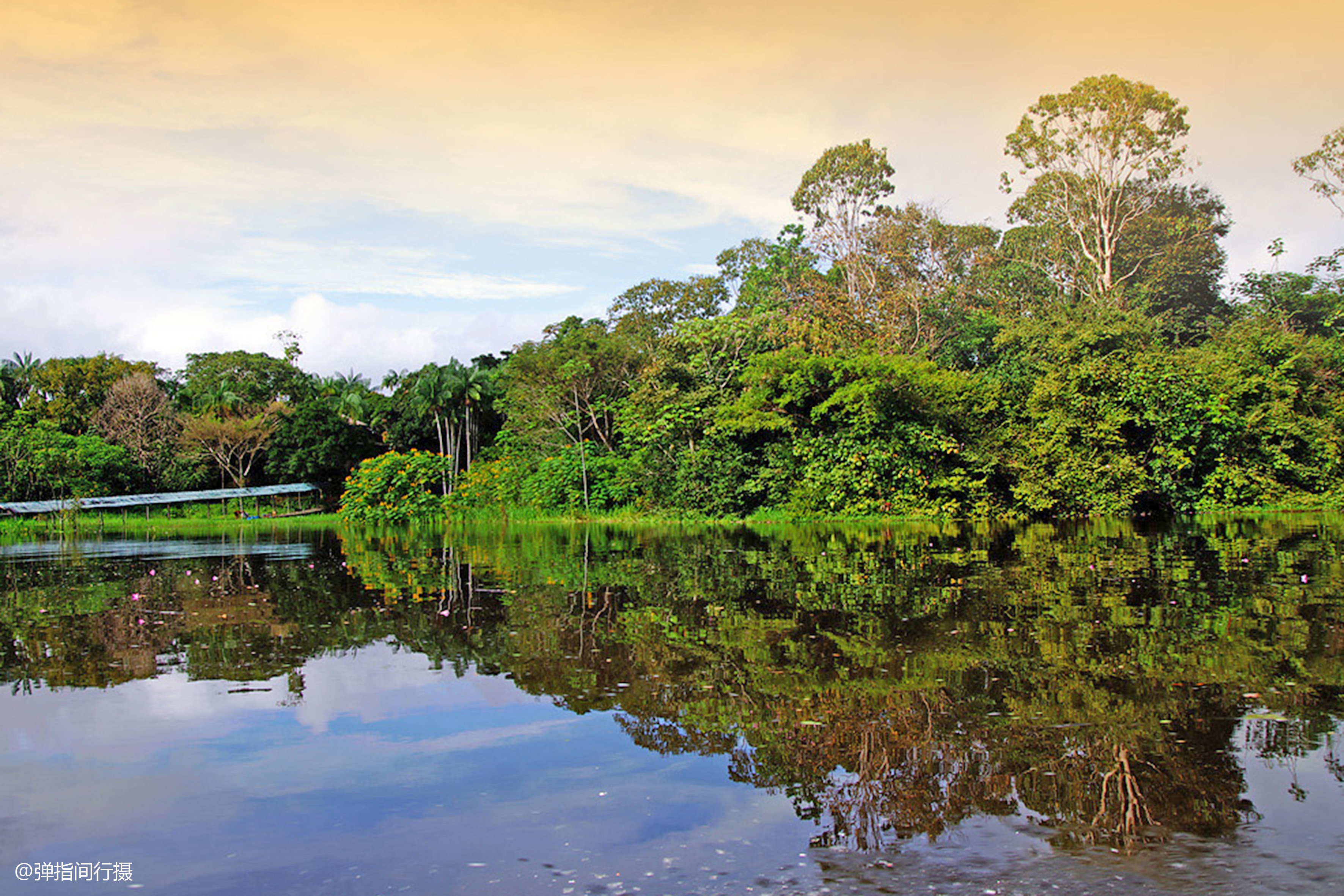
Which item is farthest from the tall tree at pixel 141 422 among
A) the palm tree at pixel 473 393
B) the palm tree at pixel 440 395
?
the palm tree at pixel 473 393

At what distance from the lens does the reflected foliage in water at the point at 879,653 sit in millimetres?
3902

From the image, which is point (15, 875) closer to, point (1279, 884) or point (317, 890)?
point (317, 890)

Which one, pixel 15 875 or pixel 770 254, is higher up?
pixel 770 254

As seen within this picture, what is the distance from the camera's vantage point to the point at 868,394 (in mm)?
24781

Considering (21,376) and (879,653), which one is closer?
(879,653)

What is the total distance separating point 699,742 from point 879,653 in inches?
85.4

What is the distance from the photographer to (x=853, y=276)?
35.1 metres

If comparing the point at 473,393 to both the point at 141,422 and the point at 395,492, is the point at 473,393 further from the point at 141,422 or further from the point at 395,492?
the point at 141,422

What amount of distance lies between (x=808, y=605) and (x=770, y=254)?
1191 inches

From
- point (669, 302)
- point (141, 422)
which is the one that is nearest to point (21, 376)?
point (141, 422)

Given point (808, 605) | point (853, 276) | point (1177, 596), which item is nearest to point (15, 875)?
point (808, 605)

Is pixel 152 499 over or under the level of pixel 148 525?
over

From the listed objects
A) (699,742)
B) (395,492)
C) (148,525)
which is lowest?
(148,525)

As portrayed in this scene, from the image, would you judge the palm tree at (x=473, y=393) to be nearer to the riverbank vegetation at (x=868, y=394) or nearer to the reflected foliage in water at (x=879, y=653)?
the riverbank vegetation at (x=868, y=394)
